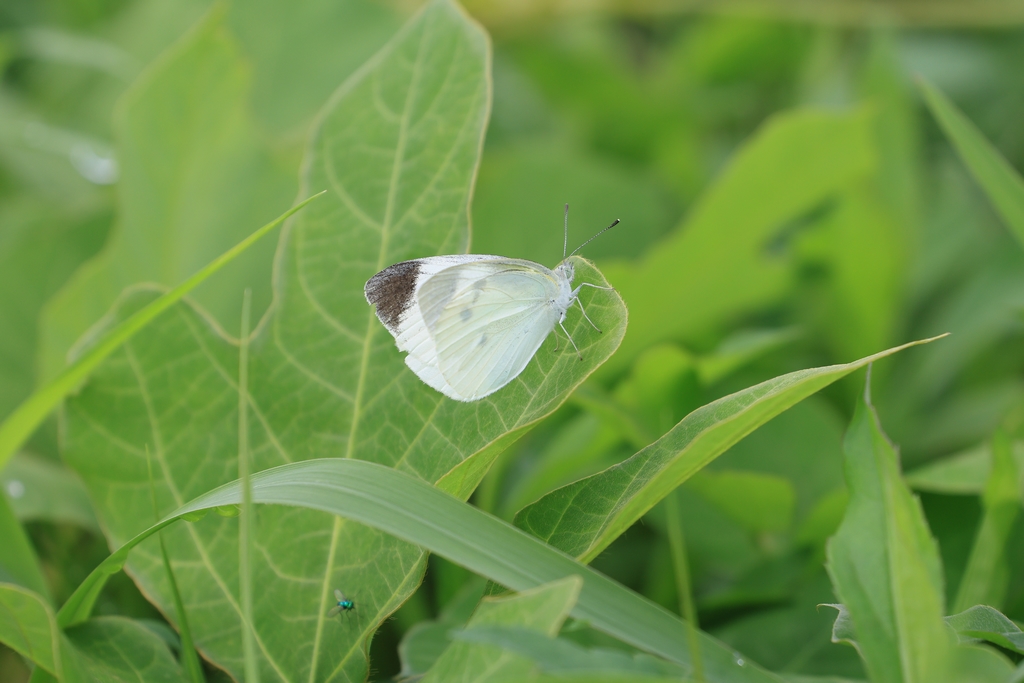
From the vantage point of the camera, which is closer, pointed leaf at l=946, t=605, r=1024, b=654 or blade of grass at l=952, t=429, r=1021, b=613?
pointed leaf at l=946, t=605, r=1024, b=654

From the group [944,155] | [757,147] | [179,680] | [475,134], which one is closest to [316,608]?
[179,680]

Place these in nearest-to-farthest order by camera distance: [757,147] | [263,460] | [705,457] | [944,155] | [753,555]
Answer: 1. [705,457]
2. [263,460]
3. [753,555]
4. [757,147]
5. [944,155]

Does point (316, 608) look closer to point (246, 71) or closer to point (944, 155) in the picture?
point (246, 71)

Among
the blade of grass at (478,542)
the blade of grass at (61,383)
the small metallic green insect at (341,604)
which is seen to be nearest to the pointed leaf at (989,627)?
the blade of grass at (478,542)

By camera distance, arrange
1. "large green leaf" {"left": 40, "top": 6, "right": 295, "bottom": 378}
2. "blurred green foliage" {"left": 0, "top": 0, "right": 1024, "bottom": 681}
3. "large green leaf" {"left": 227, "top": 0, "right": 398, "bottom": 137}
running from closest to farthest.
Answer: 1. "blurred green foliage" {"left": 0, "top": 0, "right": 1024, "bottom": 681}
2. "large green leaf" {"left": 40, "top": 6, "right": 295, "bottom": 378}
3. "large green leaf" {"left": 227, "top": 0, "right": 398, "bottom": 137}

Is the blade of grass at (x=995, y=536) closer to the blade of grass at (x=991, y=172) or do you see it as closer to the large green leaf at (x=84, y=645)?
the blade of grass at (x=991, y=172)

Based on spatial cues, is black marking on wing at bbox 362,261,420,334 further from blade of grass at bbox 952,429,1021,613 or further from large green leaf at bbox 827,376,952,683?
blade of grass at bbox 952,429,1021,613

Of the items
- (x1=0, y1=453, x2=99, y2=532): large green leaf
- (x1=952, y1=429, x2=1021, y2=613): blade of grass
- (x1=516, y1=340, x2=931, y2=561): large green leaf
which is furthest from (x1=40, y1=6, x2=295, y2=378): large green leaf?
(x1=952, y1=429, x2=1021, y2=613): blade of grass

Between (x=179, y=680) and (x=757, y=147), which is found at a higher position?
(x=757, y=147)
